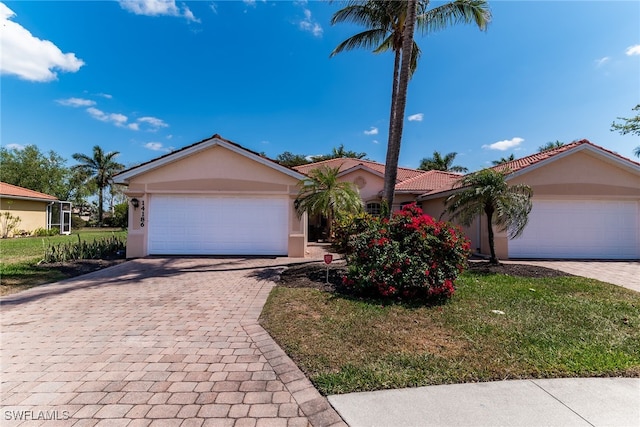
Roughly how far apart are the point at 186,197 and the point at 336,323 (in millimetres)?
9768

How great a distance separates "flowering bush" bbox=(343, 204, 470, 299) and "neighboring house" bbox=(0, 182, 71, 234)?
25.7 meters

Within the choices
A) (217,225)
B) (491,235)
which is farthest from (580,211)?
(217,225)

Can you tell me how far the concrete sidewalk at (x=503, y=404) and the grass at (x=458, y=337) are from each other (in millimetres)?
146

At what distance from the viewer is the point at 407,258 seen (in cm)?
628

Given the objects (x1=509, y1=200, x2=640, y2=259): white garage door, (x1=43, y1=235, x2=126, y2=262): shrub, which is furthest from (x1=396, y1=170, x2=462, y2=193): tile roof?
(x1=43, y1=235, x2=126, y2=262): shrub

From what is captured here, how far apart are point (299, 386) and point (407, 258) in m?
3.91

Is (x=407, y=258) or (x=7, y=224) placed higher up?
(x=7, y=224)

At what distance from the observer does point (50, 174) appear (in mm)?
35469

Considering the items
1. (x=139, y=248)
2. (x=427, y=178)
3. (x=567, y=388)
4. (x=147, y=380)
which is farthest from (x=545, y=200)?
(x=139, y=248)

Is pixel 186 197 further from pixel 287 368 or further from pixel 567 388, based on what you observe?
pixel 567 388

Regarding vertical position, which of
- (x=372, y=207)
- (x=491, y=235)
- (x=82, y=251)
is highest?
(x=372, y=207)

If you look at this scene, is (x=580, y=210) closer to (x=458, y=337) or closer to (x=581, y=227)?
(x=581, y=227)

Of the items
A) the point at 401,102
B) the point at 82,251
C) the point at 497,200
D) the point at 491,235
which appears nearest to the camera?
the point at 497,200

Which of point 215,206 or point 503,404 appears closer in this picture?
point 503,404
